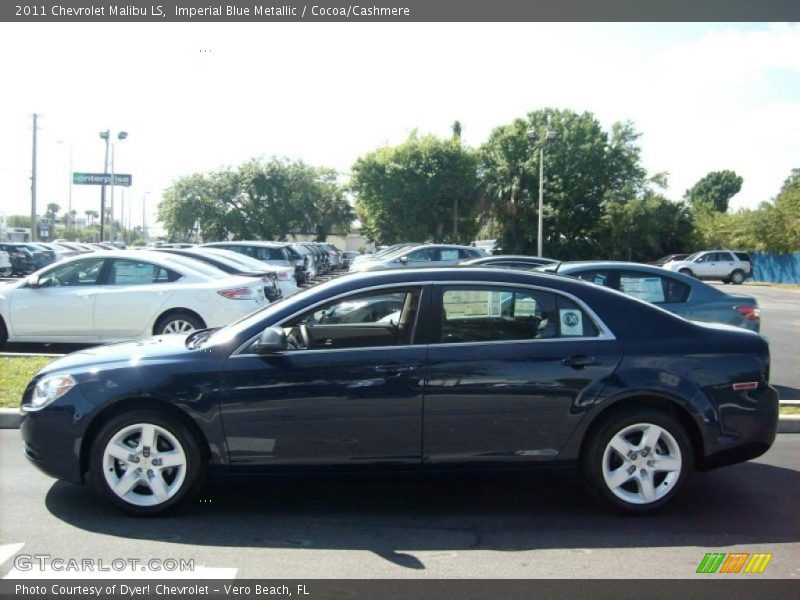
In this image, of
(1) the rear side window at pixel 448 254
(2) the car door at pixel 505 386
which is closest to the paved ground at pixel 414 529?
(2) the car door at pixel 505 386

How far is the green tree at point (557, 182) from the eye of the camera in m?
43.8

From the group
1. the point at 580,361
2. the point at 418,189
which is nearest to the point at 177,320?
the point at 580,361

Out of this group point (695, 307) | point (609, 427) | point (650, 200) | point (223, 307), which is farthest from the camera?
point (650, 200)

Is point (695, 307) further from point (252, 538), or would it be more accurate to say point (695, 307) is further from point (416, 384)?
point (252, 538)

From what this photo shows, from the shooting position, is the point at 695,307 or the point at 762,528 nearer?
the point at 762,528

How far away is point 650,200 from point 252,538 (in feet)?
144

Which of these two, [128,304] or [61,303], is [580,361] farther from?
[61,303]

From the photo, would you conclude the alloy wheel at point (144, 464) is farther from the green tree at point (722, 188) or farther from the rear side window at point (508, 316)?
the green tree at point (722, 188)

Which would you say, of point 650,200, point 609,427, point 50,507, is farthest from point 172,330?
point 650,200

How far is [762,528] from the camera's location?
189 inches

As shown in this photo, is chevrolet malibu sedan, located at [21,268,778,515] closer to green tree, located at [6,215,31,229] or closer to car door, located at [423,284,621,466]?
car door, located at [423,284,621,466]

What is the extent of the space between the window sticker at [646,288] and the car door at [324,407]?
5177 mm

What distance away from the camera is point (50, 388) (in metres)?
4.94

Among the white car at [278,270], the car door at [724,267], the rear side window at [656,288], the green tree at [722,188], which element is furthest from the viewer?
the green tree at [722,188]
